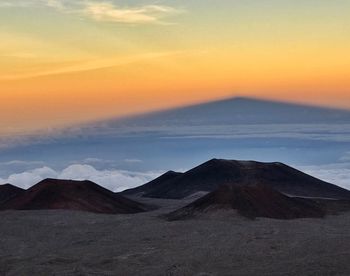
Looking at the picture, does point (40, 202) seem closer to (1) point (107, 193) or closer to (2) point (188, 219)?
(1) point (107, 193)

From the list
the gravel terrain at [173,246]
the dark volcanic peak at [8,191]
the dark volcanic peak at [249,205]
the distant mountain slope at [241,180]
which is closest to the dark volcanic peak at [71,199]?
the gravel terrain at [173,246]

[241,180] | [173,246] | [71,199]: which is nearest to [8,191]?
[71,199]

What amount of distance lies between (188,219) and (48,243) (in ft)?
62.4

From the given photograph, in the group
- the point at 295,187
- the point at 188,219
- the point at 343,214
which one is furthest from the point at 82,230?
the point at 295,187

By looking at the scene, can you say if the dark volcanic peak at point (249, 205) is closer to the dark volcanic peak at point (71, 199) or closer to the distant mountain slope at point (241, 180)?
the dark volcanic peak at point (71, 199)

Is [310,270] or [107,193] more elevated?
[107,193]

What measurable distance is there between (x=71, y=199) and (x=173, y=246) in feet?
131

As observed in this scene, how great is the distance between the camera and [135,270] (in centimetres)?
4084

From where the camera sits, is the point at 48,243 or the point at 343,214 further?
the point at 343,214

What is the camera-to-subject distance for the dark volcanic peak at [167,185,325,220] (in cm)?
7138

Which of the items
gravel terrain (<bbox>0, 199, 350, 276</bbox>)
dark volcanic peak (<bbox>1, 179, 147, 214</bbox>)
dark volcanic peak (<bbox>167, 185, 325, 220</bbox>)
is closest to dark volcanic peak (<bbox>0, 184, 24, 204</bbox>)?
dark volcanic peak (<bbox>1, 179, 147, 214</bbox>)

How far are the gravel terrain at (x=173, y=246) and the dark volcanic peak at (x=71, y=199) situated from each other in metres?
13.8

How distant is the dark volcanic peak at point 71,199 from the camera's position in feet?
281

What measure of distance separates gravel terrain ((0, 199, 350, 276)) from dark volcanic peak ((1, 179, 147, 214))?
13750 millimetres
